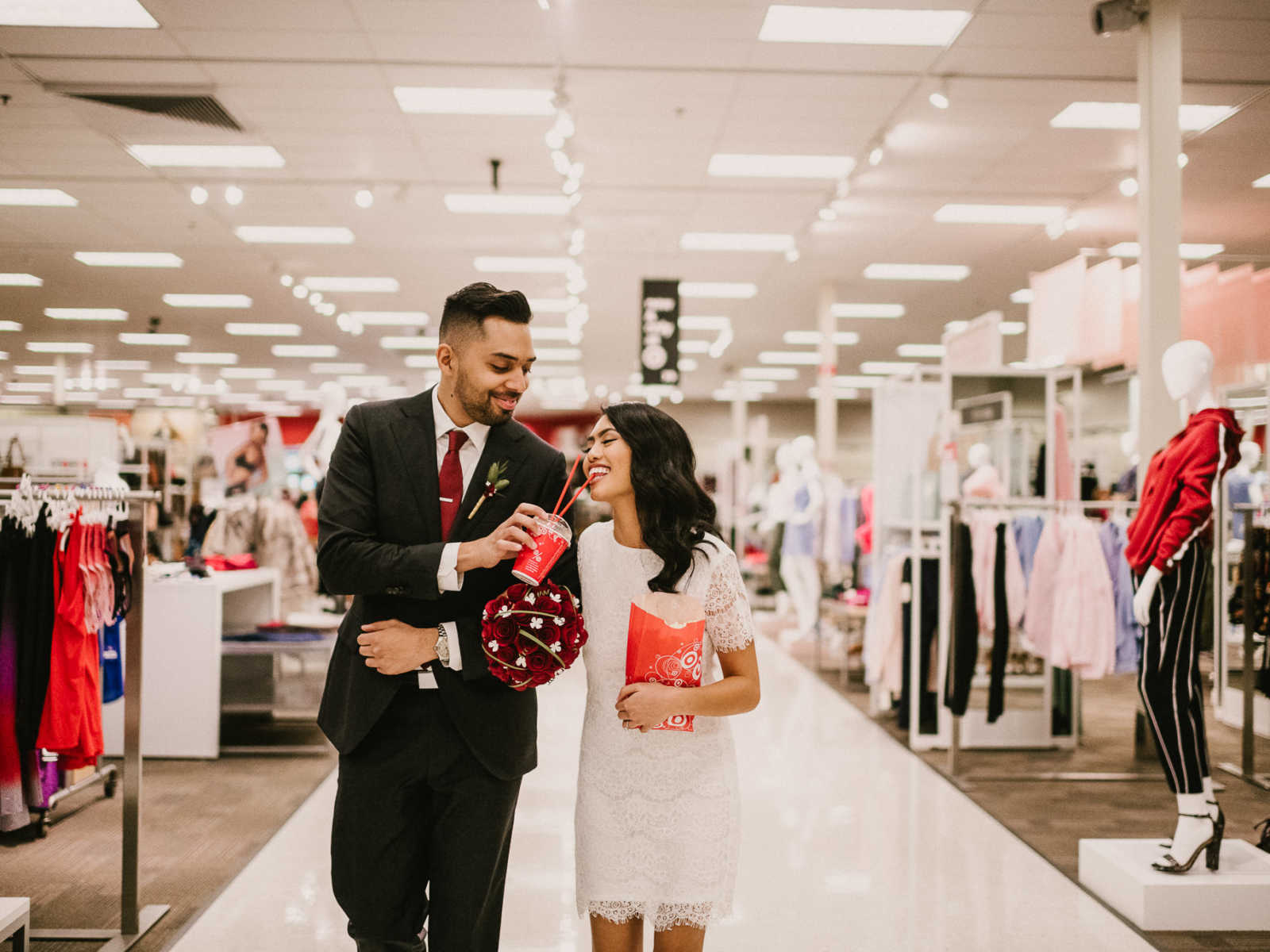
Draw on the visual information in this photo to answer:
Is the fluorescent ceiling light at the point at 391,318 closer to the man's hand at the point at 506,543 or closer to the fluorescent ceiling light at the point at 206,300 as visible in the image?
the fluorescent ceiling light at the point at 206,300

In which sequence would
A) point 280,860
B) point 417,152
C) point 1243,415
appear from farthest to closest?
point 417,152 → point 1243,415 → point 280,860

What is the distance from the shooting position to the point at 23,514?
2764mm

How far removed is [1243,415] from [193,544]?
699 cm

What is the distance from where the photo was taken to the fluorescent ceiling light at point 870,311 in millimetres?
12852

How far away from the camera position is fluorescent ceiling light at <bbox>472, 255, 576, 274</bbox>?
10391 mm

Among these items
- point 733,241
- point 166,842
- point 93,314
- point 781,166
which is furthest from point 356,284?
point 166,842

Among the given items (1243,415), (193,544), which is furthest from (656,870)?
(1243,415)

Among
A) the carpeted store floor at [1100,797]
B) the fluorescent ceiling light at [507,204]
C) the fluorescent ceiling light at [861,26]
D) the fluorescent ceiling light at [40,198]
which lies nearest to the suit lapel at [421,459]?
the carpeted store floor at [1100,797]

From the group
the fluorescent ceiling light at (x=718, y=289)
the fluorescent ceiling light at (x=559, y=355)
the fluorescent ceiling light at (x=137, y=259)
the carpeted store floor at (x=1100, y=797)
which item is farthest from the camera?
the fluorescent ceiling light at (x=559, y=355)

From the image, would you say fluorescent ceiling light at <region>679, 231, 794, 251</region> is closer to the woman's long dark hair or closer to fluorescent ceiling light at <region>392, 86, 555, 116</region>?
fluorescent ceiling light at <region>392, 86, 555, 116</region>

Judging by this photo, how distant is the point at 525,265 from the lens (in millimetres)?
10633

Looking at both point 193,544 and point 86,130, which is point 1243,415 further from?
point 86,130

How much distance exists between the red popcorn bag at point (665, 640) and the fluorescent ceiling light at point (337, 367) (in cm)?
1749

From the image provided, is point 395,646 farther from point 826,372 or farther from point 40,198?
point 826,372
